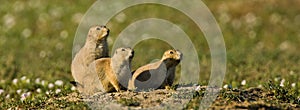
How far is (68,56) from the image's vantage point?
1781 centimetres

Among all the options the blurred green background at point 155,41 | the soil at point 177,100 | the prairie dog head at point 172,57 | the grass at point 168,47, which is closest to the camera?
the soil at point 177,100

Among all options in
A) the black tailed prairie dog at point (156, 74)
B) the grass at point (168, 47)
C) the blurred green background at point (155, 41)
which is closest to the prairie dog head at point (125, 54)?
the black tailed prairie dog at point (156, 74)

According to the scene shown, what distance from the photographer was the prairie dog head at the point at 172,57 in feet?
28.7

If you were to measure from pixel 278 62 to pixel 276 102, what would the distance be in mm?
7192

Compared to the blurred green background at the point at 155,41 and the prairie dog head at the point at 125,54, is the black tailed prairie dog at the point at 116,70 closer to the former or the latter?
the prairie dog head at the point at 125,54

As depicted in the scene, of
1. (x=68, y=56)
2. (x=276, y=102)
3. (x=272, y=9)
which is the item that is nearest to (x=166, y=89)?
(x=276, y=102)

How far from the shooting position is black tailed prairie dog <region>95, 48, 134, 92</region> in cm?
882

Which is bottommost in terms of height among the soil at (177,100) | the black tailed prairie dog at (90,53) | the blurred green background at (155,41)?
the soil at (177,100)

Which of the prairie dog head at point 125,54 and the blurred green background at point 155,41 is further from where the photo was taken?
the blurred green background at point 155,41

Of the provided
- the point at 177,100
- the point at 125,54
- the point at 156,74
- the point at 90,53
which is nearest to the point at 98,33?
the point at 90,53

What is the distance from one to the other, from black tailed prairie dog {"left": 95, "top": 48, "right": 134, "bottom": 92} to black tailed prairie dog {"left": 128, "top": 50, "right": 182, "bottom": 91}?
0.49 ft

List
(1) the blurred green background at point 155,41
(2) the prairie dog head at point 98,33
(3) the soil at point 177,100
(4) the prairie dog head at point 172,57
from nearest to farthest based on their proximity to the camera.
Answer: (3) the soil at point 177,100, (4) the prairie dog head at point 172,57, (2) the prairie dog head at point 98,33, (1) the blurred green background at point 155,41

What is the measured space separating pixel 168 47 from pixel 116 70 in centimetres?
1130

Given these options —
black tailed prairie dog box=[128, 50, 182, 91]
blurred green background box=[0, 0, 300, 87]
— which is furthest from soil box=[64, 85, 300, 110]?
blurred green background box=[0, 0, 300, 87]
